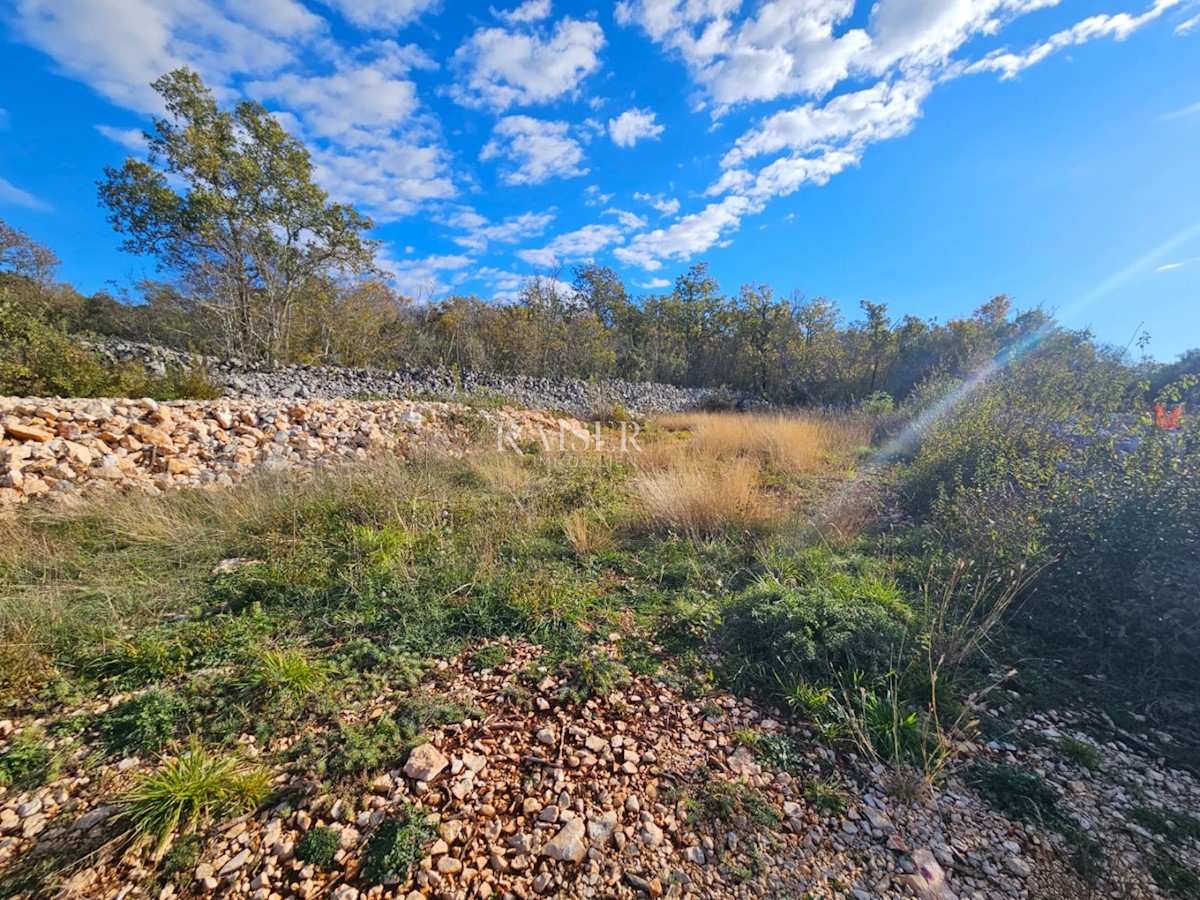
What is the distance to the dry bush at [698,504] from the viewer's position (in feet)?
12.1

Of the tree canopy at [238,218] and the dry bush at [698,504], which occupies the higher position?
the tree canopy at [238,218]

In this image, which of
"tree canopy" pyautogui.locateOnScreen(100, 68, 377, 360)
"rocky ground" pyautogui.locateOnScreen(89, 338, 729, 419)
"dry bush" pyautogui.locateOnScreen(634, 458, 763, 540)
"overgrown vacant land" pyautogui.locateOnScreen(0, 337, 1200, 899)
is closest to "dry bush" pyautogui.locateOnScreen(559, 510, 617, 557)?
"overgrown vacant land" pyautogui.locateOnScreen(0, 337, 1200, 899)

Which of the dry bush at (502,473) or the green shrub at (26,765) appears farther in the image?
the dry bush at (502,473)

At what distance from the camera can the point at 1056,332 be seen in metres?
11.7

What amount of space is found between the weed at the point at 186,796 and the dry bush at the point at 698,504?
9.37 feet

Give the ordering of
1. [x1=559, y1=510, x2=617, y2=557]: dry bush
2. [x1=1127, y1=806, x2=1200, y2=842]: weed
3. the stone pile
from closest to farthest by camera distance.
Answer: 1. [x1=1127, y1=806, x2=1200, y2=842]: weed
2. [x1=559, y1=510, x2=617, y2=557]: dry bush
3. the stone pile

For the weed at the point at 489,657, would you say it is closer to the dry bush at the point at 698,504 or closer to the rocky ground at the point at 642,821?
the rocky ground at the point at 642,821

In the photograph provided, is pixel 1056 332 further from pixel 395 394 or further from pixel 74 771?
pixel 74 771

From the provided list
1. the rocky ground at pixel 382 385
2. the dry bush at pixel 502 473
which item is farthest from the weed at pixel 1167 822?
the rocky ground at pixel 382 385

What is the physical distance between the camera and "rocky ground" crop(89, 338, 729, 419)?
818 cm

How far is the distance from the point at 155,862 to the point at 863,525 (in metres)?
4.57

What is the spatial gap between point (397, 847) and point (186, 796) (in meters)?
0.69

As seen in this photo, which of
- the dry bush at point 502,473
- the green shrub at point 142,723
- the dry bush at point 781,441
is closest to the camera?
the green shrub at point 142,723

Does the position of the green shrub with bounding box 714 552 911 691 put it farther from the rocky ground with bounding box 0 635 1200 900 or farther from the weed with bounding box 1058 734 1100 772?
the weed with bounding box 1058 734 1100 772
